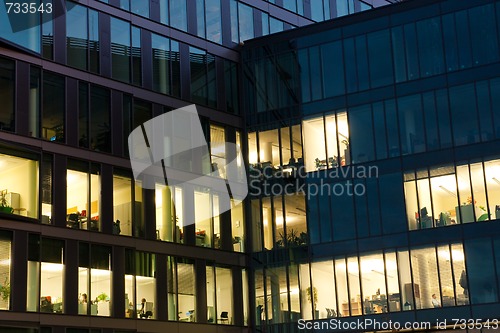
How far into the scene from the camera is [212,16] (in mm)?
50250

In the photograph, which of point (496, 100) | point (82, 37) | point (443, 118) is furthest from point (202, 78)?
point (496, 100)

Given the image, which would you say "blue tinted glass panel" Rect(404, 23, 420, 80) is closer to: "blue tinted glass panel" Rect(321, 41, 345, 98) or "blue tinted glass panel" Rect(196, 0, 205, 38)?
"blue tinted glass panel" Rect(321, 41, 345, 98)

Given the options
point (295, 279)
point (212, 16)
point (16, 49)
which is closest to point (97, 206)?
point (16, 49)

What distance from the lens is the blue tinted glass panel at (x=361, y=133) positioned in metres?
45.5

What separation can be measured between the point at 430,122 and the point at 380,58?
451cm

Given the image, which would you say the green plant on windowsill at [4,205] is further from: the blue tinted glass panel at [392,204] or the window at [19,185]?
the blue tinted glass panel at [392,204]

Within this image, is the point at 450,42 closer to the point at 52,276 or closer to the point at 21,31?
the point at 21,31

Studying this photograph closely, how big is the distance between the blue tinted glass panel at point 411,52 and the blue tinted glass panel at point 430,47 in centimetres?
25

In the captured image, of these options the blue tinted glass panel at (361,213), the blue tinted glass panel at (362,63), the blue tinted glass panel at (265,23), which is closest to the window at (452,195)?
the blue tinted glass panel at (361,213)

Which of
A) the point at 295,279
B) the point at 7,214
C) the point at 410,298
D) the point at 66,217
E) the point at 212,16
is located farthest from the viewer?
the point at 212,16

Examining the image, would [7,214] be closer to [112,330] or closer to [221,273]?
[112,330]

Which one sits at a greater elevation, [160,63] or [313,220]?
[160,63]

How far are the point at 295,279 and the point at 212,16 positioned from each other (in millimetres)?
15654

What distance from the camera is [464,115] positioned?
143 ft
